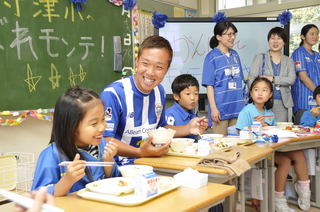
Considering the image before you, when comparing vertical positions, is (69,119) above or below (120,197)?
above

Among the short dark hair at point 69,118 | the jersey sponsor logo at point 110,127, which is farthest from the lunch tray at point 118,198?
the jersey sponsor logo at point 110,127

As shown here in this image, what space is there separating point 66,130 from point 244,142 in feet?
4.50

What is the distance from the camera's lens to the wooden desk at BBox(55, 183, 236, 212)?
1106mm

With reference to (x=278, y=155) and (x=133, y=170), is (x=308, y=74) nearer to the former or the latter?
(x=278, y=155)

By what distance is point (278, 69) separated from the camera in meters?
3.92

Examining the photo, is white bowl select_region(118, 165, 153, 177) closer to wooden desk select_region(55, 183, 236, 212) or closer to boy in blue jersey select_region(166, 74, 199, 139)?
wooden desk select_region(55, 183, 236, 212)

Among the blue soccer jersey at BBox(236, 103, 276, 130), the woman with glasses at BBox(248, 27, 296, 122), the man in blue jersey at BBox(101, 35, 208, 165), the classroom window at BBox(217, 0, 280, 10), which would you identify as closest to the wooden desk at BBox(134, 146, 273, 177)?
the man in blue jersey at BBox(101, 35, 208, 165)

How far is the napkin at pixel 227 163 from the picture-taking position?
62.0 inches

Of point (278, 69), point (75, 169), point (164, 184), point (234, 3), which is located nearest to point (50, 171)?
point (75, 169)

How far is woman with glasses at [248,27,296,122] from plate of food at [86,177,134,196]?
2.96m

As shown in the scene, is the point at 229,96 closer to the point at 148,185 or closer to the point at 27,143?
the point at 27,143

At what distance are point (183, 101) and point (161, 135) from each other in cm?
111

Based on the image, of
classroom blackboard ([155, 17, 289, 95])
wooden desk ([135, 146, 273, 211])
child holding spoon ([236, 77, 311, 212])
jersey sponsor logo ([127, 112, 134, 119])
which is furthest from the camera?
classroom blackboard ([155, 17, 289, 95])

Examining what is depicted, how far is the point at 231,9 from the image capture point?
5578 millimetres
